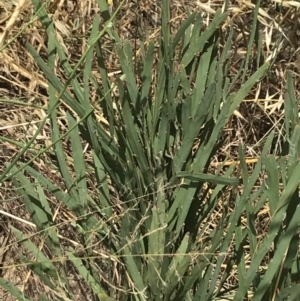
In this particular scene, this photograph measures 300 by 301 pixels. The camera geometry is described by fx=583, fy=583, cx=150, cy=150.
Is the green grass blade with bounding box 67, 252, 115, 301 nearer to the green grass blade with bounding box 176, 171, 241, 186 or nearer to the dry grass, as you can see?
→ the green grass blade with bounding box 176, 171, 241, 186

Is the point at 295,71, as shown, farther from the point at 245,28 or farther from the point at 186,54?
the point at 186,54

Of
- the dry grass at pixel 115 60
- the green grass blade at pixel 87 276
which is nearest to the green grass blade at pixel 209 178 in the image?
the green grass blade at pixel 87 276

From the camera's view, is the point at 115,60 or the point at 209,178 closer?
the point at 209,178

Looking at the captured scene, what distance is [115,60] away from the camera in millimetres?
1245

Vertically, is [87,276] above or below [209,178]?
below

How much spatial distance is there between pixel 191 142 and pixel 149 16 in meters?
0.60

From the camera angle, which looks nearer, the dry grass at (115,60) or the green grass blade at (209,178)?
the green grass blade at (209,178)

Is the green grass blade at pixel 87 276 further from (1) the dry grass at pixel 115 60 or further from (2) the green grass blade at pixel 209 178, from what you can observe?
(1) the dry grass at pixel 115 60

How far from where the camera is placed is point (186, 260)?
2.40 ft

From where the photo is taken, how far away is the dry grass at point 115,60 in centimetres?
118

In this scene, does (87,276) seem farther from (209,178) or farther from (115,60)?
(115,60)

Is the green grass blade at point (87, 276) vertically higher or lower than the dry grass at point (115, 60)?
lower

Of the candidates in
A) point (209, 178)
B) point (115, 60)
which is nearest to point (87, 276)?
point (209, 178)

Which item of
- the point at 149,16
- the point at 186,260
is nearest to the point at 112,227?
the point at 186,260
